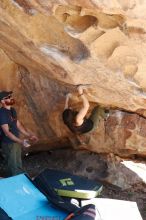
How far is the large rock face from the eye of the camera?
4.92 metres

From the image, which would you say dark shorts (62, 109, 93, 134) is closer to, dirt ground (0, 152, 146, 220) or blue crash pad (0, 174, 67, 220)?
dirt ground (0, 152, 146, 220)

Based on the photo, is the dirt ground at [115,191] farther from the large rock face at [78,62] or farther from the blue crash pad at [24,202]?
the blue crash pad at [24,202]

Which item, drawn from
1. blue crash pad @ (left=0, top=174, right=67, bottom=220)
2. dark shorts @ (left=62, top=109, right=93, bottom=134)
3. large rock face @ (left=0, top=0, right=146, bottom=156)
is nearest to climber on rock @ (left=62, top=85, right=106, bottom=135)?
dark shorts @ (left=62, top=109, right=93, bottom=134)

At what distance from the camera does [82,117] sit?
22.0 ft

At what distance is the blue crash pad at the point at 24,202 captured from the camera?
434cm

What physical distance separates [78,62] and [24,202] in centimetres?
197

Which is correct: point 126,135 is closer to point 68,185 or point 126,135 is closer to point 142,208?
point 142,208

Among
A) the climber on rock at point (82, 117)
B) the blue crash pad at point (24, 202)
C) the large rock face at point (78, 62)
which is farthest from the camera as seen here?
the climber on rock at point (82, 117)

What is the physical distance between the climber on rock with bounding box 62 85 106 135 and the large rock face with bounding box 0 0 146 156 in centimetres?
13

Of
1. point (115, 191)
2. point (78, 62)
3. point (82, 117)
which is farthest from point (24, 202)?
point (115, 191)

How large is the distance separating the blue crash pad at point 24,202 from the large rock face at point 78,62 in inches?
66.7

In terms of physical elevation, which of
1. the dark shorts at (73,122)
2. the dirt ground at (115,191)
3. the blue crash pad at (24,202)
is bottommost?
the dirt ground at (115,191)

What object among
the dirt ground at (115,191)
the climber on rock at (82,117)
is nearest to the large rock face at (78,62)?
the climber on rock at (82,117)

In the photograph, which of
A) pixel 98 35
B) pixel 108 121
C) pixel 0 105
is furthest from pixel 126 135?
pixel 98 35
